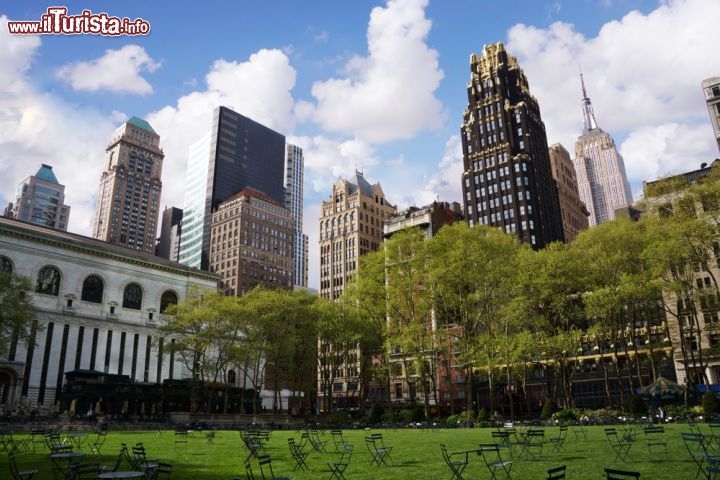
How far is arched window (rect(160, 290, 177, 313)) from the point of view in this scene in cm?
9929

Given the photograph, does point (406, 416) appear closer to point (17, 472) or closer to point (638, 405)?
point (638, 405)

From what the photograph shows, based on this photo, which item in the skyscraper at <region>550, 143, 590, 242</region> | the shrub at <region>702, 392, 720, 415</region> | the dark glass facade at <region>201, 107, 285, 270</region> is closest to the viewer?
the shrub at <region>702, 392, 720, 415</region>

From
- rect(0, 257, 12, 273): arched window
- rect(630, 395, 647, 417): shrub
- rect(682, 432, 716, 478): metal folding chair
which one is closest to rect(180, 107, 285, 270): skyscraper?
rect(0, 257, 12, 273): arched window

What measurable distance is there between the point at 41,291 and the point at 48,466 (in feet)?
248

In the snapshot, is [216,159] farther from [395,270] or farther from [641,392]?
[641,392]

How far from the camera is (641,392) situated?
152 feet

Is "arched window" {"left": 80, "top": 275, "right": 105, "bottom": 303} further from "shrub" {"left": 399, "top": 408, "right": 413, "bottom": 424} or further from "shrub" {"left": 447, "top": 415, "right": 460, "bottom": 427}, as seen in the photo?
"shrub" {"left": 447, "top": 415, "right": 460, "bottom": 427}

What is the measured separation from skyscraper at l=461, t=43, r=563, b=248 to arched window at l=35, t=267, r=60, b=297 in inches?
3181

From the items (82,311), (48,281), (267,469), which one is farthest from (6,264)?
(267,469)

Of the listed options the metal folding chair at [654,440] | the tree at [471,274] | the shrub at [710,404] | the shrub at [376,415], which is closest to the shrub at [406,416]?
the shrub at [376,415]

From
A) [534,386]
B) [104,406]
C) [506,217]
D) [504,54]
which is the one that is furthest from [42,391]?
[504,54]

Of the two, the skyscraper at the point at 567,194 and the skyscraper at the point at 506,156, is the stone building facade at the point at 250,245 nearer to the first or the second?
the skyscraper at the point at 506,156

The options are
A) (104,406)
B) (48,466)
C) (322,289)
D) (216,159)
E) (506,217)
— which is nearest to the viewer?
(48,466)

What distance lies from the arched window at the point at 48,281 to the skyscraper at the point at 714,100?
→ 428ft
